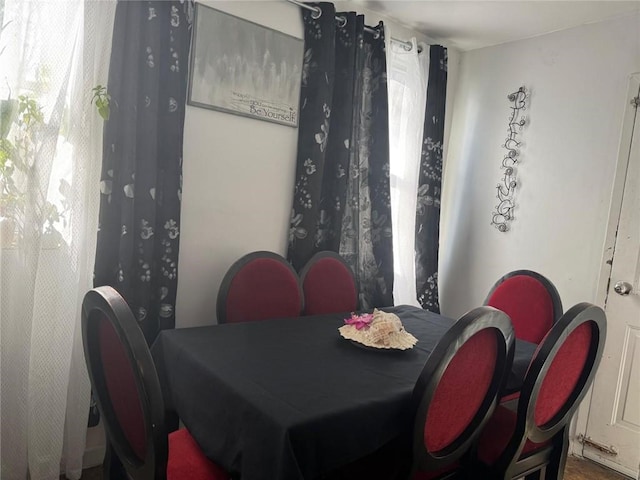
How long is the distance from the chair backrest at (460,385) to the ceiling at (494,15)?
6.76 feet

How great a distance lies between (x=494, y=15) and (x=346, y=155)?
3.93 feet

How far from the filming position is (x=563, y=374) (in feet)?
5.06

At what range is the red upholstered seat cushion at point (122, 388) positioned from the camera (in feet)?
3.52

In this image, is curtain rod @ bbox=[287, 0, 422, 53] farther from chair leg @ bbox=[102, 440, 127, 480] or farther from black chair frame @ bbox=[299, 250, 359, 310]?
chair leg @ bbox=[102, 440, 127, 480]

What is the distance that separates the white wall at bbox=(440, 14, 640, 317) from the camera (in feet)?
8.85

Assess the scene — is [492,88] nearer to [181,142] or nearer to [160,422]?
[181,142]

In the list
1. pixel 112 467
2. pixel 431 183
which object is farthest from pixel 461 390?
pixel 431 183

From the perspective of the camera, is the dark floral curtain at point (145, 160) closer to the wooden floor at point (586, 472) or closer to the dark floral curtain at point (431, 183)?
the dark floral curtain at point (431, 183)

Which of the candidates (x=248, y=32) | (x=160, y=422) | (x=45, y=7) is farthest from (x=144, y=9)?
(x=160, y=422)

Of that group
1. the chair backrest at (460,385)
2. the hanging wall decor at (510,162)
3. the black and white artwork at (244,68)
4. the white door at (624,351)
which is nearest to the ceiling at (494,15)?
the hanging wall decor at (510,162)

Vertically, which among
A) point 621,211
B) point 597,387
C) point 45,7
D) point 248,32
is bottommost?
point 597,387

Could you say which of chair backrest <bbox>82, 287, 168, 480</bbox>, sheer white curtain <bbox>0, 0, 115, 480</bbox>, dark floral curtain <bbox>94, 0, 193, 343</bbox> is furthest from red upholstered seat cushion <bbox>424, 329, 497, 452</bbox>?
sheer white curtain <bbox>0, 0, 115, 480</bbox>

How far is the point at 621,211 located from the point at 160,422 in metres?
2.56

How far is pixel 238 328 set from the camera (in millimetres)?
1788
